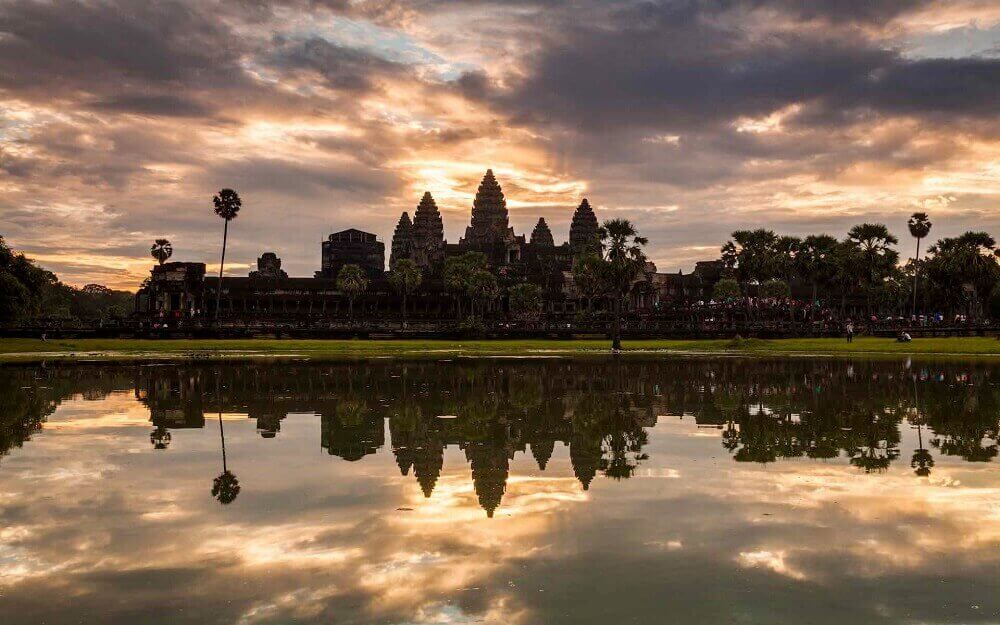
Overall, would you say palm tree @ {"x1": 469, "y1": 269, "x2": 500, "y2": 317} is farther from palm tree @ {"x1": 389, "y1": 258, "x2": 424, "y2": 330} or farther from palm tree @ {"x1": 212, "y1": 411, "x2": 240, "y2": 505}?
palm tree @ {"x1": 212, "y1": 411, "x2": 240, "y2": 505}

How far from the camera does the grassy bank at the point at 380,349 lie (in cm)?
5756

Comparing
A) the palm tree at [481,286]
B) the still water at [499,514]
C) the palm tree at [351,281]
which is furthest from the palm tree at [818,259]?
the still water at [499,514]

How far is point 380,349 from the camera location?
214 feet

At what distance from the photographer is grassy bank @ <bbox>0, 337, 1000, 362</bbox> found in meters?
57.6

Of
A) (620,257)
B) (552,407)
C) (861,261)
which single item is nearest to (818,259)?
(861,261)

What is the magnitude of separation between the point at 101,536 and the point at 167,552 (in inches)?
52.7

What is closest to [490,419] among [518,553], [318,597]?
[518,553]

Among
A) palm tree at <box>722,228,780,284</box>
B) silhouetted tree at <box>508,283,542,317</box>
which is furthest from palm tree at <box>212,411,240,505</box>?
silhouetted tree at <box>508,283,542,317</box>

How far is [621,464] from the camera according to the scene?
640 inches

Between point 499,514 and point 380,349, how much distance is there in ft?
176

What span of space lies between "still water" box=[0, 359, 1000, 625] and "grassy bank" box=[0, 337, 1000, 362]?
32.9 metres

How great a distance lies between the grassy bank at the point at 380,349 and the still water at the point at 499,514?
32873 millimetres

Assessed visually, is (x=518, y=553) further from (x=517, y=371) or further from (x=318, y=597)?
(x=517, y=371)

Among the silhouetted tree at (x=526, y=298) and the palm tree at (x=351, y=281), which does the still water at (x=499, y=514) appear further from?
the silhouetted tree at (x=526, y=298)
